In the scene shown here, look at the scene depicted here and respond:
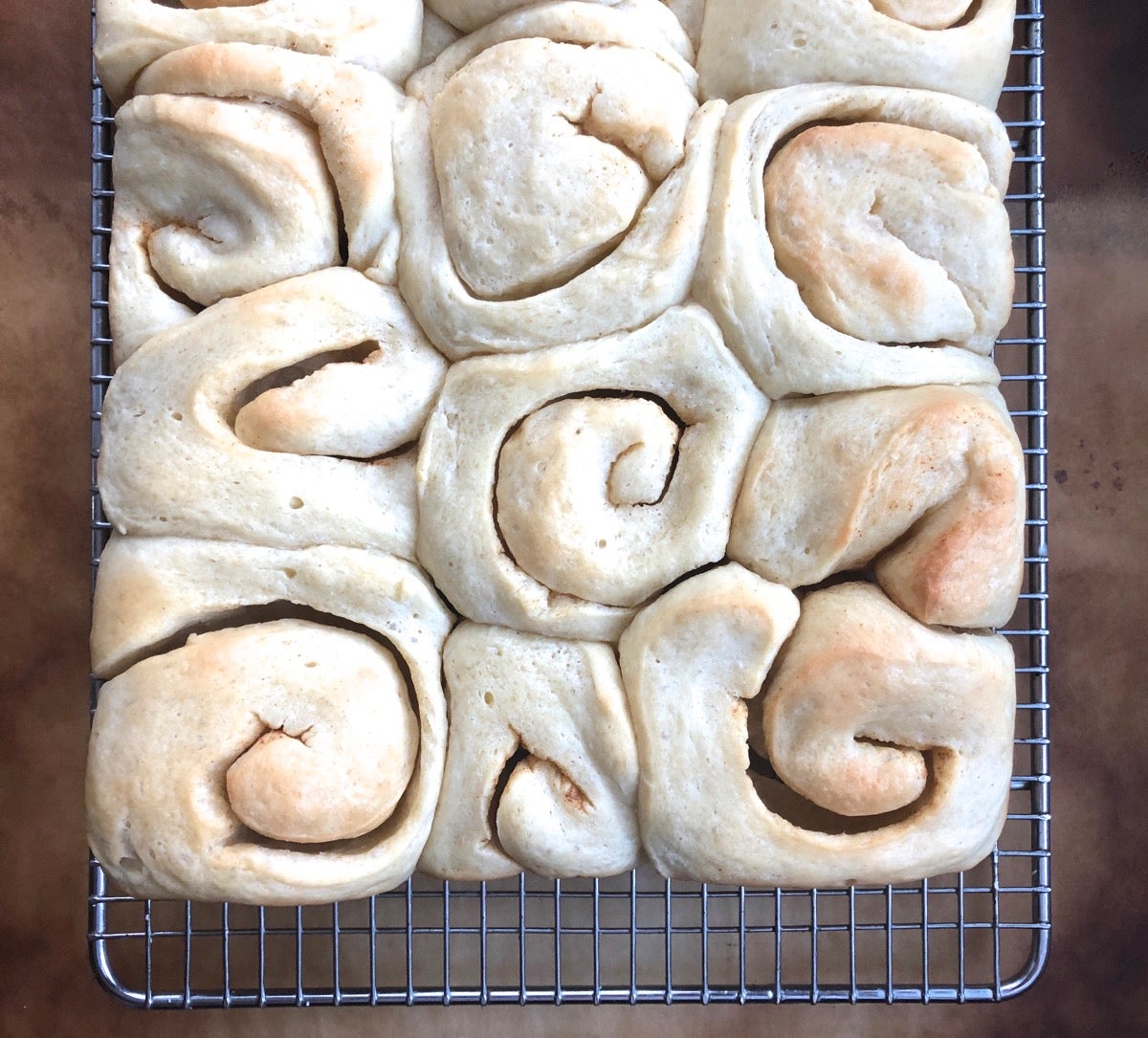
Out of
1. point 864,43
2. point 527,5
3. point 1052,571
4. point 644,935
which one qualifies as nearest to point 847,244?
point 864,43

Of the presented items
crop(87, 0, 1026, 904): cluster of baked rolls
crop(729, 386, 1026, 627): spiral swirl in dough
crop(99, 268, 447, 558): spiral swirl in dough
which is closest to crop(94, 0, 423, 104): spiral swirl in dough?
crop(87, 0, 1026, 904): cluster of baked rolls

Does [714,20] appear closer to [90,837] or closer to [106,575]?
[106,575]

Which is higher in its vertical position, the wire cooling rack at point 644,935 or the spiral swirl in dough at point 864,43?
the spiral swirl in dough at point 864,43

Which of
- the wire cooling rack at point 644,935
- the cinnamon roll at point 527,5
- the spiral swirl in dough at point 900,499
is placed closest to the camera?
the spiral swirl in dough at point 900,499

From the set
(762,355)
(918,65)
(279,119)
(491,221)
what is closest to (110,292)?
(279,119)

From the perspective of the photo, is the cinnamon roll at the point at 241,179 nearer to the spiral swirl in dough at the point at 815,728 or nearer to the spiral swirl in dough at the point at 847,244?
the spiral swirl in dough at the point at 847,244

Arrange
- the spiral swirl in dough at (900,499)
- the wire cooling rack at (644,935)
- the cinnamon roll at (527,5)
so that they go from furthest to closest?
the wire cooling rack at (644,935)
the cinnamon roll at (527,5)
the spiral swirl in dough at (900,499)

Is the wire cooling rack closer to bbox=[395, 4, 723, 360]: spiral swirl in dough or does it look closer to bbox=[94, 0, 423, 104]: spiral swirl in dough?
bbox=[94, 0, 423, 104]: spiral swirl in dough

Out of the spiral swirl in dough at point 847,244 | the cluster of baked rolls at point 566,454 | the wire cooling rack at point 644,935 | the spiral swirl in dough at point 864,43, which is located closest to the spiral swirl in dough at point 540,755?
the cluster of baked rolls at point 566,454

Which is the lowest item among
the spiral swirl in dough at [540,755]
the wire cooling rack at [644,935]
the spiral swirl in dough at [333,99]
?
the wire cooling rack at [644,935]
